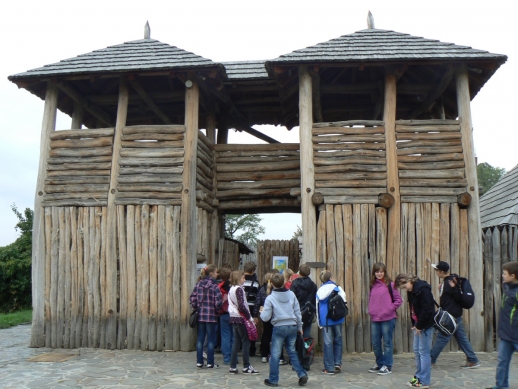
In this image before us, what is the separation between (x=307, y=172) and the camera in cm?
998

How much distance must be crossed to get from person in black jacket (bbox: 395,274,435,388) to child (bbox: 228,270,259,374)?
2.35 meters

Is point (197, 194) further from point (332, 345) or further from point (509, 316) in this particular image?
point (509, 316)

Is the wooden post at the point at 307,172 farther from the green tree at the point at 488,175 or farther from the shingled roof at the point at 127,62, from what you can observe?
the green tree at the point at 488,175

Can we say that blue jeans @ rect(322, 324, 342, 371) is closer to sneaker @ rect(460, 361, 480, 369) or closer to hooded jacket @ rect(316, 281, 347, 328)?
hooded jacket @ rect(316, 281, 347, 328)

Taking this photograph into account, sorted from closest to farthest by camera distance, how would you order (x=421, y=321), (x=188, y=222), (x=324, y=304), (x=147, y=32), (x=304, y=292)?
(x=421, y=321) → (x=324, y=304) → (x=304, y=292) → (x=188, y=222) → (x=147, y=32)

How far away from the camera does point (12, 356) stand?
30.8 ft

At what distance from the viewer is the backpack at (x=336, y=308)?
745 cm

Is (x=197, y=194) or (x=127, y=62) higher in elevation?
(x=127, y=62)

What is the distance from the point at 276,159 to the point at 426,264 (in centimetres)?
447

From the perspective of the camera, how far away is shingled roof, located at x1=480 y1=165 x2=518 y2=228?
35.6ft

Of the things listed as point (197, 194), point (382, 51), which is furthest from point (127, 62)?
point (382, 51)

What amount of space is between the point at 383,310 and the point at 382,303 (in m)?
0.10

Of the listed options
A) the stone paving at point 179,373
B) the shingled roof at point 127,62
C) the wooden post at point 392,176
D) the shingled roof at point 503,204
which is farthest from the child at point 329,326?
the shingled roof at point 127,62

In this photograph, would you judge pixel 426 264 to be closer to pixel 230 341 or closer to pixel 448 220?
pixel 448 220
